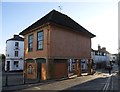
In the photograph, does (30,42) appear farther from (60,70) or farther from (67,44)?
(60,70)

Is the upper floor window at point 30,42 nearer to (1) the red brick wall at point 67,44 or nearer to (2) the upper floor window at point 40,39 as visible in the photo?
(2) the upper floor window at point 40,39

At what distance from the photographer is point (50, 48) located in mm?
25188

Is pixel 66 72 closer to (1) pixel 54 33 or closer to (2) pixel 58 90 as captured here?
(1) pixel 54 33

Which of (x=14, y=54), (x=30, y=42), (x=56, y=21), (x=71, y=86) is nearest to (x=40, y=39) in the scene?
(x=56, y=21)

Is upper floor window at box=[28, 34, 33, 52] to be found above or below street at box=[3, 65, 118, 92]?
above

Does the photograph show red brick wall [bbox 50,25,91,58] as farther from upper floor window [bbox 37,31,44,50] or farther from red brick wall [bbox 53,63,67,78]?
upper floor window [bbox 37,31,44,50]

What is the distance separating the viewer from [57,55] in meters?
26.3

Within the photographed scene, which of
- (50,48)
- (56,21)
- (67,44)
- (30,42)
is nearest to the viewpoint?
(50,48)

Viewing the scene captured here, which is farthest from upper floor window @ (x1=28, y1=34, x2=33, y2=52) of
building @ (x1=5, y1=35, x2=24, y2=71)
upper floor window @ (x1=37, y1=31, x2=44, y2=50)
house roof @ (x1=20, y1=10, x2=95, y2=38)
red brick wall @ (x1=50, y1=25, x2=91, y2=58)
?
building @ (x1=5, y1=35, x2=24, y2=71)

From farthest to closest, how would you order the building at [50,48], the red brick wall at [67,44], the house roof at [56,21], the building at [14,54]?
1. the building at [14,54]
2. the house roof at [56,21]
3. the red brick wall at [67,44]
4. the building at [50,48]

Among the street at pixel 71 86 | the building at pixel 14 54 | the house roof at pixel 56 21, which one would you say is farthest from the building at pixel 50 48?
the building at pixel 14 54

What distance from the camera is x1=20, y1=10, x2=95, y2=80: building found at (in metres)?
25.2

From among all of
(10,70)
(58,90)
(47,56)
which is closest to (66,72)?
(47,56)

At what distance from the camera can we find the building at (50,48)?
2525 cm
